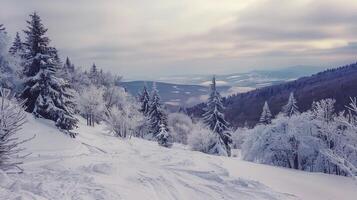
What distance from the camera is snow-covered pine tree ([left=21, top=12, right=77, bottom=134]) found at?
33625 millimetres

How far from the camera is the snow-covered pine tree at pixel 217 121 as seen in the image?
5263cm

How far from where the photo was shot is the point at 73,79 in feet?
296

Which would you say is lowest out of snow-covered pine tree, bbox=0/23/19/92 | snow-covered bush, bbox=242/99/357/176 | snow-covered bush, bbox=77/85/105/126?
snow-covered bush, bbox=242/99/357/176

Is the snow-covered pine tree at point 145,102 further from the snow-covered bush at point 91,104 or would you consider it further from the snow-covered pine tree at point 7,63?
the snow-covered pine tree at point 7,63

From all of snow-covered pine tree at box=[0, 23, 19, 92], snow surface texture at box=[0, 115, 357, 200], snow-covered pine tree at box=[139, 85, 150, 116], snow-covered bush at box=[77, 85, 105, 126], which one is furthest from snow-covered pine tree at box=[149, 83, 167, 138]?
snow surface texture at box=[0, 115, 357, 200]

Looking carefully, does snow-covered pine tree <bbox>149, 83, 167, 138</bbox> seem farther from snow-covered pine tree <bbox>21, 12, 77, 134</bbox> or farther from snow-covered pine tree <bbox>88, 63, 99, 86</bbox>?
snow-covered pine tree <bbox>88, 63, 99, 86</bbox>

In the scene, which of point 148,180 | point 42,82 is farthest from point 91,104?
point 148,180

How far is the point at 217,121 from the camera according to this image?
5309 cm

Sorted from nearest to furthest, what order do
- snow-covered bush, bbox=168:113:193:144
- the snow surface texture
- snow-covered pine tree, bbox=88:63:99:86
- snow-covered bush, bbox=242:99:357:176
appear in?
the snow surface texture
snow-covered bush, bbox=242:99:357:176
snow-covered pine tree, bbox=88:63:99:86
snow-covered bush, bbox=168:113:193:144

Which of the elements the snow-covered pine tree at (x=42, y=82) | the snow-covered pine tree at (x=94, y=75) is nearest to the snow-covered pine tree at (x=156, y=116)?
the snow-covered pine tree at (x=42, y=82)

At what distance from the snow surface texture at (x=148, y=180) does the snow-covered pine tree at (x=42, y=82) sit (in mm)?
5641

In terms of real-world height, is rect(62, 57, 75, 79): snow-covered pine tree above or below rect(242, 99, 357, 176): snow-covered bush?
above

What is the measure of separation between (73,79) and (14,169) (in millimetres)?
76622

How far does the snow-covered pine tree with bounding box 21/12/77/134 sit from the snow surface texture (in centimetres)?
564
